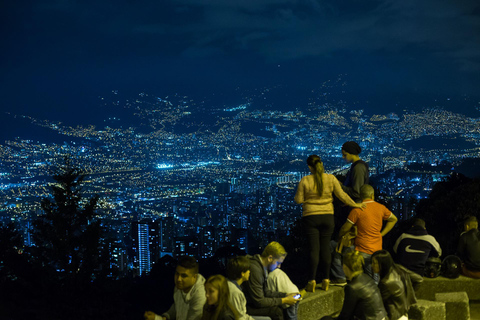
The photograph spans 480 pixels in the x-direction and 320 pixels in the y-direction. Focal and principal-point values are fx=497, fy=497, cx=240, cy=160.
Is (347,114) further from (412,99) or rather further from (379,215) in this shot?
(379,215)

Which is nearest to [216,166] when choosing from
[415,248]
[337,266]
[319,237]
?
[337,266]

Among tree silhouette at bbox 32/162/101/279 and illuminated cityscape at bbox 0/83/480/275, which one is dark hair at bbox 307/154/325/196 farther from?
tree silhouette at bbox 32/162/101/279

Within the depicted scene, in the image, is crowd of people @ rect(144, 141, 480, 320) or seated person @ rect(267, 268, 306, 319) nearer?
crowd of people @ rect(144, 141, 480, 320)

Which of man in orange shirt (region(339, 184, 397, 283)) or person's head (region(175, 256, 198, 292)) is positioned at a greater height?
man in orange shirt (region(339, 184, 397, 283))

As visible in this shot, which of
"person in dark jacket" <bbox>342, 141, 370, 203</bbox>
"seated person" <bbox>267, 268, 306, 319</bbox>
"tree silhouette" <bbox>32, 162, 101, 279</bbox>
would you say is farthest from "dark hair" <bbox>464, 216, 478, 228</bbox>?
"tree silhouette" <bbox>32, 162, 101, 279</bbox>

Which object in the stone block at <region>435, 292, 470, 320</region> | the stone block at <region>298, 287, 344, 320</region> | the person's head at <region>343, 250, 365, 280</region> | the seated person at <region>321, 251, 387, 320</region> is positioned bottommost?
the stone block at <region>435, 292, 470, 320</region>

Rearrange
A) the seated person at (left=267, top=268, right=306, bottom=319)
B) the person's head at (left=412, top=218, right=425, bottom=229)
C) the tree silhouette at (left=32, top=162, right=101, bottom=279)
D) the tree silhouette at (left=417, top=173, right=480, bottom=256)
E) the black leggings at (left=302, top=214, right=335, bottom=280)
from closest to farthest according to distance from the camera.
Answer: the seated person at (left=267, top=268, right=306, bottom=319)
the black leggings at (left=302, top=214, right=335, bottom=280)
the person's head at (left=412, top=218, right=425, bottom=229)
the tree silhouette at (left=417, top=173, right=480, bottom=256)
the tree silhouette at (left=32, top=162, right=101, bottom=279)

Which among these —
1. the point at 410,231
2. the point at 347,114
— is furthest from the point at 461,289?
the point at 347,114
